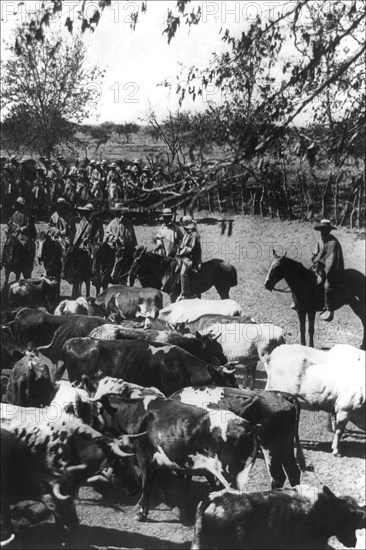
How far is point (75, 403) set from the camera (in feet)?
26.1

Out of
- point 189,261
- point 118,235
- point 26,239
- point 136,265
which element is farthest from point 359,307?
point 26,239

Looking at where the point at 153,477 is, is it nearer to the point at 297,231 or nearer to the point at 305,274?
the point at 305,274

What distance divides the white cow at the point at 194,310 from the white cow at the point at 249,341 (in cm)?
148

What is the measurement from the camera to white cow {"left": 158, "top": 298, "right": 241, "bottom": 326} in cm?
1224

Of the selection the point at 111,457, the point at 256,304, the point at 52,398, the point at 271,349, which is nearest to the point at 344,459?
the point at 271,349

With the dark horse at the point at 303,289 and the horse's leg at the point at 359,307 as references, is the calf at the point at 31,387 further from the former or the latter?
the horse's leg at the point at 359,307

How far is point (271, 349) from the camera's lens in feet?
34.3

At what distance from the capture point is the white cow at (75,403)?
7804 mm

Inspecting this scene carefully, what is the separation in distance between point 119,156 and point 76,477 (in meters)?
25.4

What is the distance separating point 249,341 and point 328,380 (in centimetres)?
195

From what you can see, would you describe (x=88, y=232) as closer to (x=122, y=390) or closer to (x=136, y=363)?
(x=136, y=363)

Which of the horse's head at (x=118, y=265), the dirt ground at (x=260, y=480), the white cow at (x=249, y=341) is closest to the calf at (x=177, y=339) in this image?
the white cow at (x=249, y=341)

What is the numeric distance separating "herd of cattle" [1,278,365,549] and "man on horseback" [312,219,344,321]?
2650 mm

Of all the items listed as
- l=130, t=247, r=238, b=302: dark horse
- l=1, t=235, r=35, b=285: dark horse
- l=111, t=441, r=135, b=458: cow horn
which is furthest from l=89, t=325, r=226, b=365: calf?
l=1, t=235, r=35, b=285: dark horse
